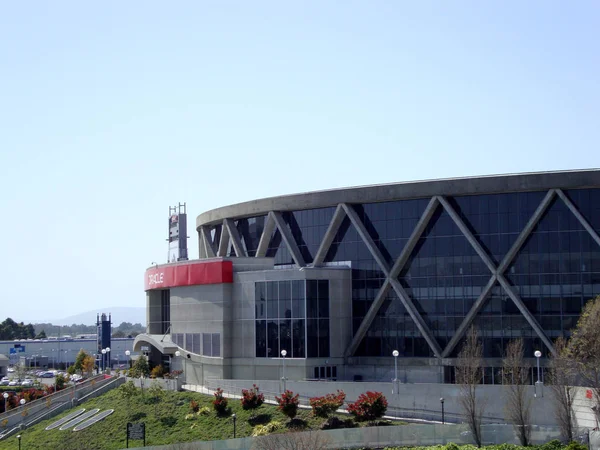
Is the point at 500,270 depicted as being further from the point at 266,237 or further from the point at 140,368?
the point at 140,368

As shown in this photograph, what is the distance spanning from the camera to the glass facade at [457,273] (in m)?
66.3

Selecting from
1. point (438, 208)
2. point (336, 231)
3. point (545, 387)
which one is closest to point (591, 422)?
point (545, 387)

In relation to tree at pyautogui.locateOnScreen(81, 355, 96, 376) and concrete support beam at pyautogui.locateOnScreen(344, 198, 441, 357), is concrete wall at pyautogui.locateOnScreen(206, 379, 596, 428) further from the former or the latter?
tree at pyautogui.locateOnScreen(81, 355, 96, 376)

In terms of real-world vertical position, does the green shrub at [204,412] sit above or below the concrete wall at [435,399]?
below

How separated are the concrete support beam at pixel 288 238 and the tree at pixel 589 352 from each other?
2798 cm

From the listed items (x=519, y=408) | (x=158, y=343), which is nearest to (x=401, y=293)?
(x=519, y=408)

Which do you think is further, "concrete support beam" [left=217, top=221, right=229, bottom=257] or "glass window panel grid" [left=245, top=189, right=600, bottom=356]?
"concrete support beam" [left=217, top=221, right=229, bottom=257]

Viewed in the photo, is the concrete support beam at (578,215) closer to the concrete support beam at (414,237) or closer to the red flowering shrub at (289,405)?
the concrete support beam at (414,237)

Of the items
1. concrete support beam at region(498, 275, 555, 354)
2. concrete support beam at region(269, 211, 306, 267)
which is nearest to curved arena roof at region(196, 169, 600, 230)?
concrete support beam at region(269, 211, 306, 267)

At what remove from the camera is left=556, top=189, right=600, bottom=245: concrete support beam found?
65.4 meters

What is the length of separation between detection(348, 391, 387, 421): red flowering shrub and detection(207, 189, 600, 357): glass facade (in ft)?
50.7

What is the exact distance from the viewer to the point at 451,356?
69.4 meters

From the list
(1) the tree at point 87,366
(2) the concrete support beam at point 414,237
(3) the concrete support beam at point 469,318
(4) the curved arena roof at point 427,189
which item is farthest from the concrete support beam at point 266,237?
(1) the tree at point 87,366

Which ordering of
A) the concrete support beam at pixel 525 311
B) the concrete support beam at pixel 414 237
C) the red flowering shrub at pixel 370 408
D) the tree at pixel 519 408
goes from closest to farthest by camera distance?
the tree at pixel 519 408 → the red flowering shrub at pixel 370 408 → the concrete support beam at pixel 525 311 → the concrete support beam at pixel 414 237
